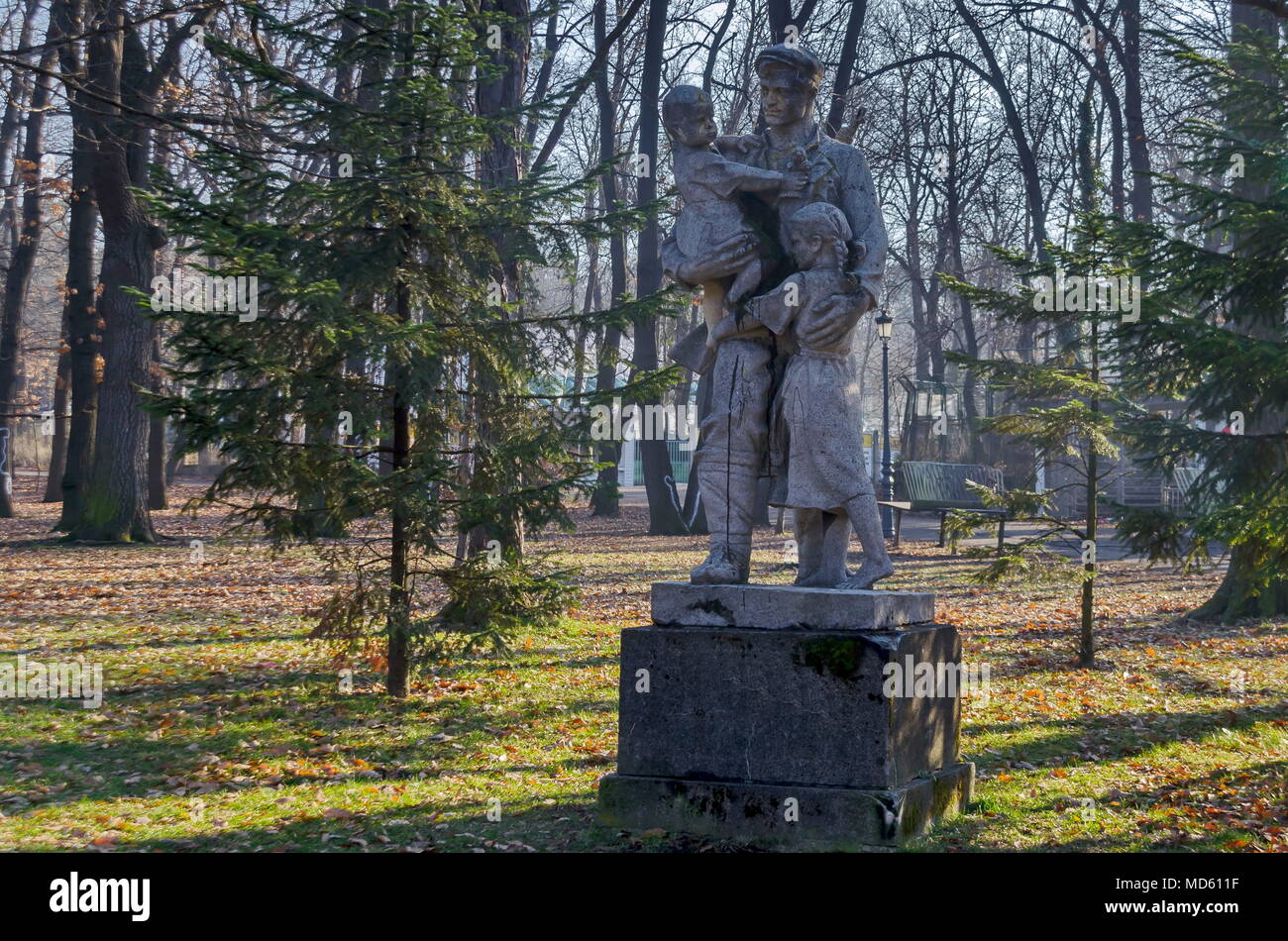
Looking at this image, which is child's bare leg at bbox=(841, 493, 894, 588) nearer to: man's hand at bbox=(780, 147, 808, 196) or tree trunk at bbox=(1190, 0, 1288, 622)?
man's hand at bbox=(780, 147, 808, 196)

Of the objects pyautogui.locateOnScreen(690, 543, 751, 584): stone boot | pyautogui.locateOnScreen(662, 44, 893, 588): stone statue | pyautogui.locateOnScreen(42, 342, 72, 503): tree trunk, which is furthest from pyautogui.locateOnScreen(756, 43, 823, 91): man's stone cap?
pyautogui.locateOnScreen(42, 342, 72, 503): tree trunk

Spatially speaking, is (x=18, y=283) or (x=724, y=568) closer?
(x=724, y=568)

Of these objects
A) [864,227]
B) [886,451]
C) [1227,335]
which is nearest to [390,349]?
[864,227]

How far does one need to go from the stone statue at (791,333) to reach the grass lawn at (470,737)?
1544 millimetres

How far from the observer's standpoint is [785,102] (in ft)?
20.3

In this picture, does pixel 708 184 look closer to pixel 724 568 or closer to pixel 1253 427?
pixel 724 568

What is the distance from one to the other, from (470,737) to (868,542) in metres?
3.48

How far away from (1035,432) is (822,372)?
17.1ft

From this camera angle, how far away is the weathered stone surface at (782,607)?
17.8 ft

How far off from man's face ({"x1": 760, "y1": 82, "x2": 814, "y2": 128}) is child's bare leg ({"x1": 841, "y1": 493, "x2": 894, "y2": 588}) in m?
1.97

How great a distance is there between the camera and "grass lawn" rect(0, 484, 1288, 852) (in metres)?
5.90

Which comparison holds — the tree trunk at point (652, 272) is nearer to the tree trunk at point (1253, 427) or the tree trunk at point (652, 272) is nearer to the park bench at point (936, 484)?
the park bench at point (936, 484)
